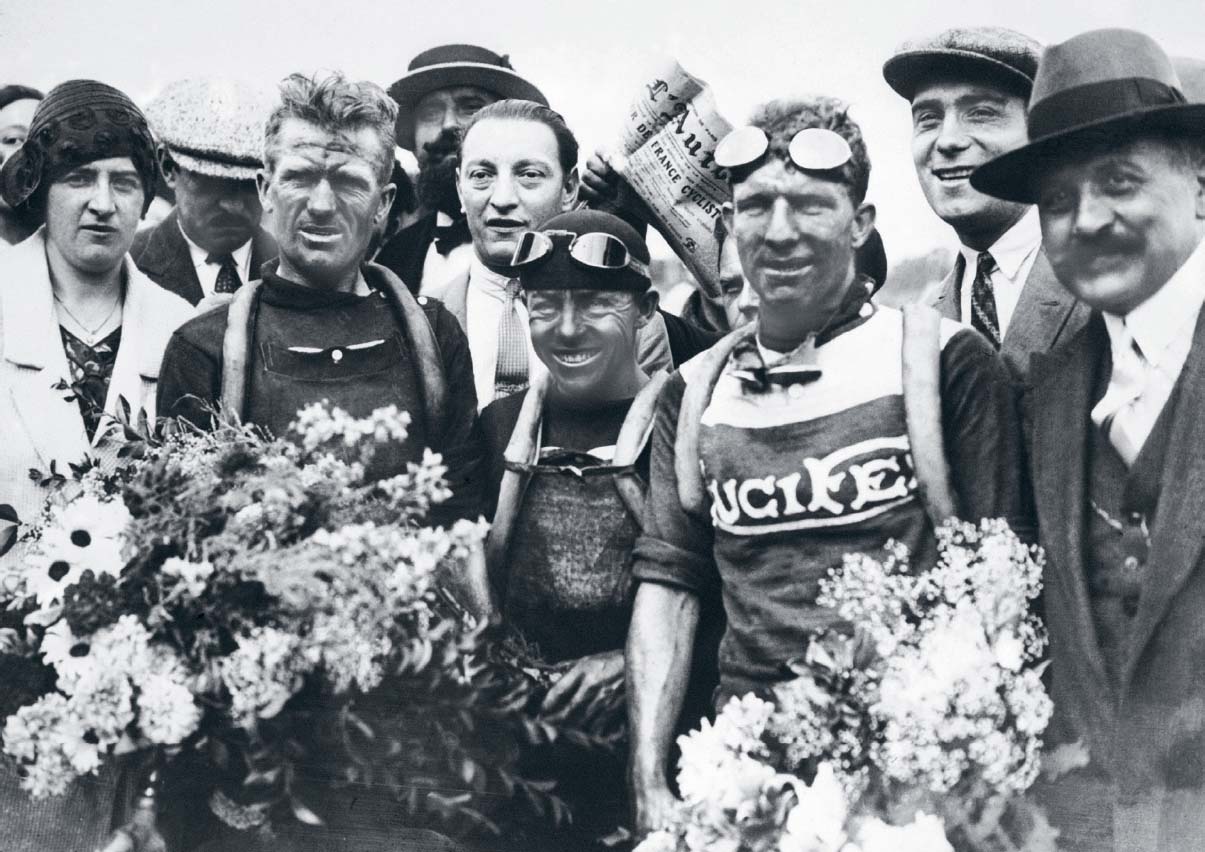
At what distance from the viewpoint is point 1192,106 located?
409 cm

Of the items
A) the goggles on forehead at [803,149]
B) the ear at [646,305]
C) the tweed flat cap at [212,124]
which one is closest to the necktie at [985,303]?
the goggles on forehead at [803,149]

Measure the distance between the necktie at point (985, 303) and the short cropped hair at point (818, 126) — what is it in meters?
0.47

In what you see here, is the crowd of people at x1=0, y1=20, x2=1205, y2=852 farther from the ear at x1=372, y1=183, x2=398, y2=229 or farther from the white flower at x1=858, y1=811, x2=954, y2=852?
the white flower at x1=858, y1=811, x2=954, y2=852

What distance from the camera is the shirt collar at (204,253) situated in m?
5.11

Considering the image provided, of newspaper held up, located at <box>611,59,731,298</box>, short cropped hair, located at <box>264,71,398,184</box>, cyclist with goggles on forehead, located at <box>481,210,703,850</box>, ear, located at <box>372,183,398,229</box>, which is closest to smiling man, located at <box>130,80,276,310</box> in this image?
short cropped hair, located at <box>264,71,398,184</box>

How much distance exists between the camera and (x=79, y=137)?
500 cm

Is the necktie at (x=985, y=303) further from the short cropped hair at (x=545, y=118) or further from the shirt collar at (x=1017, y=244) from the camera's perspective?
the short cropped hair at (x=545, y=118)

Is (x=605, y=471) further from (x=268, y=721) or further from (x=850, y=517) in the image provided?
(x=268, y=721)

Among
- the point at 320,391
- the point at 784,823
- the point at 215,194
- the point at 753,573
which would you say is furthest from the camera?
the point at 215,194

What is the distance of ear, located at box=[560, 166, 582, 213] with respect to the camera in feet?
16.1

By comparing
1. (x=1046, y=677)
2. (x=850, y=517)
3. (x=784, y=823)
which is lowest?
(x=784, y=823)

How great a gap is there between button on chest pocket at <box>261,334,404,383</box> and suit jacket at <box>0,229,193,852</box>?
0.40 m

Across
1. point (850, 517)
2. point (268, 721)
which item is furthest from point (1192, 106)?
point (268, 721)

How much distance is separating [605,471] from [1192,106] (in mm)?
1678
